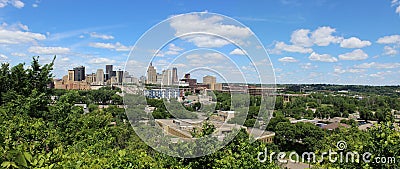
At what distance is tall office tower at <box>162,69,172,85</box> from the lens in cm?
463

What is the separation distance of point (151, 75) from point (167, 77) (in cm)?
36

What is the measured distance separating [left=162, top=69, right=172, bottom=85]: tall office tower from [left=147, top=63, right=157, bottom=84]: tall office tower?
0.14 m

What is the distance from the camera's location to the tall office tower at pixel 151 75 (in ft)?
13.8

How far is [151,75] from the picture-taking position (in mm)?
4500

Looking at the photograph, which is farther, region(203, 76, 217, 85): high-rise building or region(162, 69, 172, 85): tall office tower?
region(203, 76, 217, 85): high-rise building

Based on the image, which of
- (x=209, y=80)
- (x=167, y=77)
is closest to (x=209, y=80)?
(x=209, y=80)

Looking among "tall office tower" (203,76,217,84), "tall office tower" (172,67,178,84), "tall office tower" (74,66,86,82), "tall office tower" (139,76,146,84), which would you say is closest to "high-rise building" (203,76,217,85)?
"tall office tower" (203,76,217,84)

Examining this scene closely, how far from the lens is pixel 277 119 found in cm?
3706

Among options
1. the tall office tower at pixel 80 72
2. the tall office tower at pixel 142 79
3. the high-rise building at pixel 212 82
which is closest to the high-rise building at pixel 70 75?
the tall office tower at pixel 80 72

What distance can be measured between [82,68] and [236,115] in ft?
172

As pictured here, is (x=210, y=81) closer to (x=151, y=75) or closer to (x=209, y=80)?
(x=209, y=80)

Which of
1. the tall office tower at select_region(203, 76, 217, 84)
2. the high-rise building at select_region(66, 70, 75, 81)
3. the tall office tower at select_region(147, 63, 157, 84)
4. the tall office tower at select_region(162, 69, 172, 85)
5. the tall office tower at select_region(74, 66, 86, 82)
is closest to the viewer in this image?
the tall office tower at select_region(147, 63, 157, 84)

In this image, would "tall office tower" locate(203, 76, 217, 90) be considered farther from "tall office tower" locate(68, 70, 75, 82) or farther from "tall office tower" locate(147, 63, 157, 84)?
"tall office tower" locate(68, 70, 75, 82)

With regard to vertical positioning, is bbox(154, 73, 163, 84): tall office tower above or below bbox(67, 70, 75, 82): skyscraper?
below
